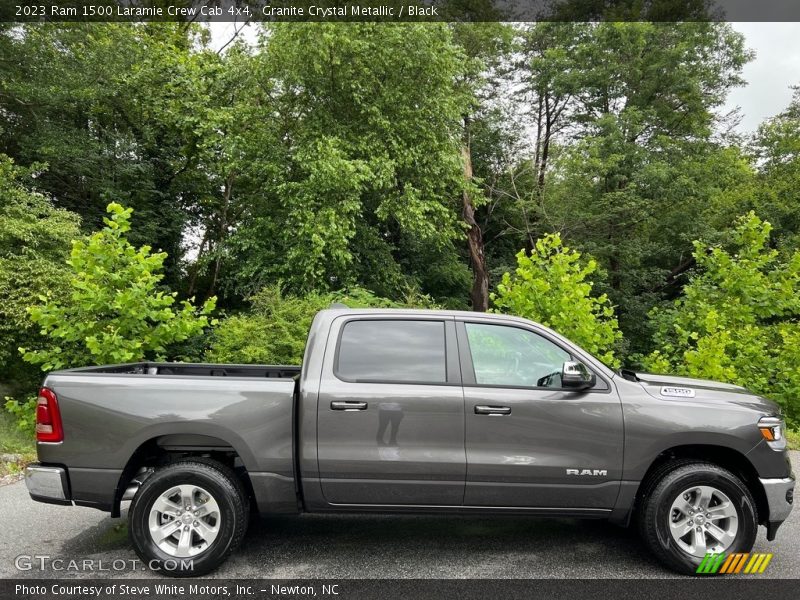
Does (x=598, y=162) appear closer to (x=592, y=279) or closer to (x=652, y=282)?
(x=592, y=279)

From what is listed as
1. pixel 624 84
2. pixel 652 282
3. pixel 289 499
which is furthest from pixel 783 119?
pixel 289 499

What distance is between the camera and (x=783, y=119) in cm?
2430

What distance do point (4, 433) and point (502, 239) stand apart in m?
22.2

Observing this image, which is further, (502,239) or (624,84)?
(502,239)

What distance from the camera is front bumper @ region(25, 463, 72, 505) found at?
391cm

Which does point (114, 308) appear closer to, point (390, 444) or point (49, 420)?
point (49, 420)

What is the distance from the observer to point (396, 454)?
400cm

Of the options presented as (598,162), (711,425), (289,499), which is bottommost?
(289,499)

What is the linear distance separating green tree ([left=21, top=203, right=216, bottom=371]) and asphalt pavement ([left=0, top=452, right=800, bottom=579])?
3021mm

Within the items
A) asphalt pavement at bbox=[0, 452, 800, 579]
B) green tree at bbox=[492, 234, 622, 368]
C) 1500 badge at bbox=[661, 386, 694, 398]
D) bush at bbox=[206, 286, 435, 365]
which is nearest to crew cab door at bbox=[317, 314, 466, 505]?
asphalt pavement at bbox=[0, 452, 800, 579]

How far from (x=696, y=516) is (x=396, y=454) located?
2.13 meters

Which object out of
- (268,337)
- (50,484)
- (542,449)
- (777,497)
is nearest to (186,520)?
(50,484)

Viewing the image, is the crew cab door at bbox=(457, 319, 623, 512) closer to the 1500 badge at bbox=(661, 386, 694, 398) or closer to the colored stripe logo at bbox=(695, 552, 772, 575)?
the 1500 badge at bbox=(661, 386, 694, 398)

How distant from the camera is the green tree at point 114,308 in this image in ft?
25.5
